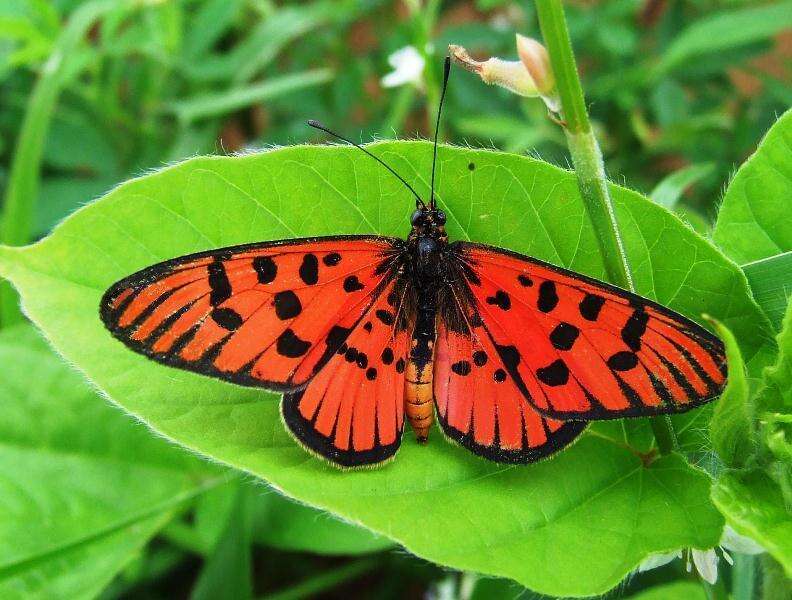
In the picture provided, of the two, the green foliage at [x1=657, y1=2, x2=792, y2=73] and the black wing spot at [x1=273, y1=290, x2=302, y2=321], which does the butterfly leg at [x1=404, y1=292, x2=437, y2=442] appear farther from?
the green foliage at [x1=657, y1=2, x2=792, y2=73]

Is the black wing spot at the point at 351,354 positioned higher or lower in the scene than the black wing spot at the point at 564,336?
higher

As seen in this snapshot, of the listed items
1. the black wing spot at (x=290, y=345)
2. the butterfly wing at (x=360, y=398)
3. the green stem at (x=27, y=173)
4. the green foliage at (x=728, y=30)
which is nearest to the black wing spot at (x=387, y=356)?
the butterfly wing at (x=360, y=398)

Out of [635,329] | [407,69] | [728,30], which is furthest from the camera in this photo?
[728,30]

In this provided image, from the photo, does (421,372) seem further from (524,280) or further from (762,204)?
(762,204)

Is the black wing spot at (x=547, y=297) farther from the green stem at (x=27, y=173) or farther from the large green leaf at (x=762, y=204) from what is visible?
the green stem at (x=27, y=173)

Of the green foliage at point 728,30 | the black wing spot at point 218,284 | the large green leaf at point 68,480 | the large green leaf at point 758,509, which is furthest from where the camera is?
the green foliage at point 728,30

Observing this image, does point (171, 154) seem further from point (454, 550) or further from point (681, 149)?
point (454, 550)

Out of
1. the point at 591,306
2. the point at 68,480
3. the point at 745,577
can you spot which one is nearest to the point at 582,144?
the point at 591,306
